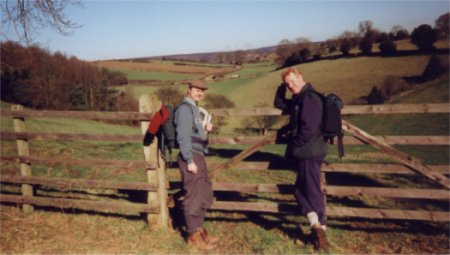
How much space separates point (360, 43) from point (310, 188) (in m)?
62.9

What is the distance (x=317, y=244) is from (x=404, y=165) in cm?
166

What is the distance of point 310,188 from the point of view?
4539 millimetres

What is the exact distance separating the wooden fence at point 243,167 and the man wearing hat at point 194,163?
1.33ft

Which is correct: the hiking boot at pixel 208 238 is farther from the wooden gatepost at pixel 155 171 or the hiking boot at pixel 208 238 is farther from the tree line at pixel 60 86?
the tree line at pixel 60 86

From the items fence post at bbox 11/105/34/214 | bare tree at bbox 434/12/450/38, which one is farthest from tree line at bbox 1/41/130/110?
bare tree at bbox 434/12/450/38

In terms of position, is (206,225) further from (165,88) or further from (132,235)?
(165,88)

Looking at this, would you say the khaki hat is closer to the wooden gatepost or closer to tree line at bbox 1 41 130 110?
the wooden gatepost

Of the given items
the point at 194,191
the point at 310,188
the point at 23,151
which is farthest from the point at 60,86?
the point at 310,188

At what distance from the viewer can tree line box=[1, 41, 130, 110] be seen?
39.6m

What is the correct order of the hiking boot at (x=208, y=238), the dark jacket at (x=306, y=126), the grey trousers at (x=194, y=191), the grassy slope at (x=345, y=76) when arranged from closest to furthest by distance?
the dark jacket at (x=306, y=126) < the grey trousers at (x=194, y=191) < the hiking boot at (x=208, y=238) < the grassy slope at (x=345, y=76)

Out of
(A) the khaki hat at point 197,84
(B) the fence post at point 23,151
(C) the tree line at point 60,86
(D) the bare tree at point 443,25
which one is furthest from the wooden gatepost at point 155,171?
(D) the bare tree at point 443,25

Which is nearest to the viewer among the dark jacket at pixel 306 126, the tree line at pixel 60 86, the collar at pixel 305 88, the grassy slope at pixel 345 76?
the dark jacket at pixel 306 126

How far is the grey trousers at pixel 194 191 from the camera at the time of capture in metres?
4.79

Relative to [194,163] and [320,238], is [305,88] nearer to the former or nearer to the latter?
[194,163]
